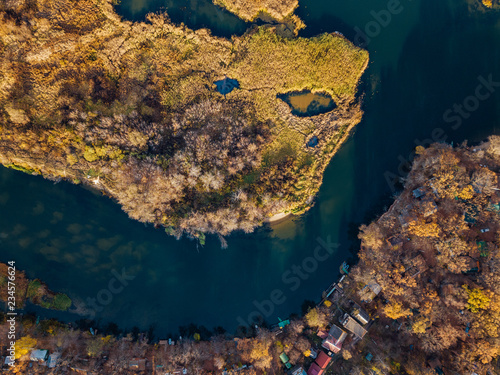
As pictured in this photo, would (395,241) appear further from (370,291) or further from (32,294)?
(32,294)

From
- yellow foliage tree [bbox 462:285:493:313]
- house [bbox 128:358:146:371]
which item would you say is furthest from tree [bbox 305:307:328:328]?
house [bbox 128:358:146:371]

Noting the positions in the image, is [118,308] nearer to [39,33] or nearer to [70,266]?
[70,266]

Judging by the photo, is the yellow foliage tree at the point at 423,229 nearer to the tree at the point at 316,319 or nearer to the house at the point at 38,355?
the tree at the point at 316,319

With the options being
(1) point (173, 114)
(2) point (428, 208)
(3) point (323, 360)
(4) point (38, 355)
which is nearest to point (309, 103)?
(1) point (173, 114)

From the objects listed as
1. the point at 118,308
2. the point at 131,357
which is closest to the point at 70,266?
the point at 118,308

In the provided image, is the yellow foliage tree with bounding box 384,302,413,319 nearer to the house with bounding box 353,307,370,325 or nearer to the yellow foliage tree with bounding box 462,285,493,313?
the house with bounding box 353,307,370,325

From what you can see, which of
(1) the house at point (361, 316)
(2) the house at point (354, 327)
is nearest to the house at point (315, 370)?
(2) the house at point (354, 327)
